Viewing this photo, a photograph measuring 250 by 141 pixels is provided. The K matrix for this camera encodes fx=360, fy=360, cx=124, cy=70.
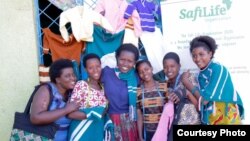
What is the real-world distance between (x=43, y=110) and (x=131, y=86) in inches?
37.7

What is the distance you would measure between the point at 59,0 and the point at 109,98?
4.62 ft

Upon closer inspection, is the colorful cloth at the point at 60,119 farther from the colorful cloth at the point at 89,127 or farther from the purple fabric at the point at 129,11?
the purple fabric at the point at 129,11

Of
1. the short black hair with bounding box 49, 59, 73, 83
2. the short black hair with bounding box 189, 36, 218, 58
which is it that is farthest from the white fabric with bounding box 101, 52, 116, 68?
the short black hair with bounding box 189, 36, 218, 58

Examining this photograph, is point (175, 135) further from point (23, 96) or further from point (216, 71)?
point (23, 96)

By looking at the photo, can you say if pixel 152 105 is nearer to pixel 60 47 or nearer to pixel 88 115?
pixel 88 115

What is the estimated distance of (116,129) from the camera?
366 cm

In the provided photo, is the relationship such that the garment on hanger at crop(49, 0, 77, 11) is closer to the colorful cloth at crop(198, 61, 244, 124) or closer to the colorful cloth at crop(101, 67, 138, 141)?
the colorful cloth at crop(101, 67, 138, 141)

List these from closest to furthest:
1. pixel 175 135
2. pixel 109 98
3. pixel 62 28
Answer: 1. pixel 175 135
2. pixel 109 98
3. pixel 62 28

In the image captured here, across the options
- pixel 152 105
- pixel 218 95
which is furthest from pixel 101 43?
pixel 218 95

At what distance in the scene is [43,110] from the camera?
127 inches

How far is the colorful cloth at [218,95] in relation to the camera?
3490 millimetres

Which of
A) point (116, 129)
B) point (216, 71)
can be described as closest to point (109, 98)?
point (116, 129)

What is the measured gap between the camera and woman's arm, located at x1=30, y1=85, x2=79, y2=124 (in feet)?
10.5

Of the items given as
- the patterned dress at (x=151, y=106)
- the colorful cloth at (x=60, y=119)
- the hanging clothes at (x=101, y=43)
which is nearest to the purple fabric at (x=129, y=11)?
the hanging clothes at (x=101, y=43)
